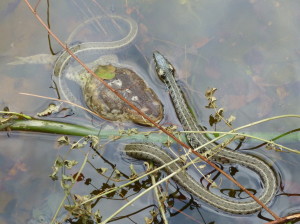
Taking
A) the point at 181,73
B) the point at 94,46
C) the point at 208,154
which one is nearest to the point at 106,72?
the point at 94,46

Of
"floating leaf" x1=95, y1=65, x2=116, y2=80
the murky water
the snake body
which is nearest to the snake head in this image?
the murky water

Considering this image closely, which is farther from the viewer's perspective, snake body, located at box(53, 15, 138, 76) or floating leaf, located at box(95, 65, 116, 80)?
snake body, located at box(53, 15, 138, 76)

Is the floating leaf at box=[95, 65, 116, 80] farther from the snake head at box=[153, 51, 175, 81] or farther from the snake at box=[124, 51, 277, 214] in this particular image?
the snake at box=[124, 51, 277, 214]

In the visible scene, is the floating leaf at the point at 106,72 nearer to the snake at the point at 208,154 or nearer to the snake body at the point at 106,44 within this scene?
the snake body at the point at 106,44

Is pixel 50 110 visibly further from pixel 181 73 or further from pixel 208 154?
pixel 208 154

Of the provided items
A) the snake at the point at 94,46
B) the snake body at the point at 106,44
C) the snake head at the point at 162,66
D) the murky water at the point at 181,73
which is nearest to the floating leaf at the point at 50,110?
the murky water at the point at 181,73

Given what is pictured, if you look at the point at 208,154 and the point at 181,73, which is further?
the point at 181,73
